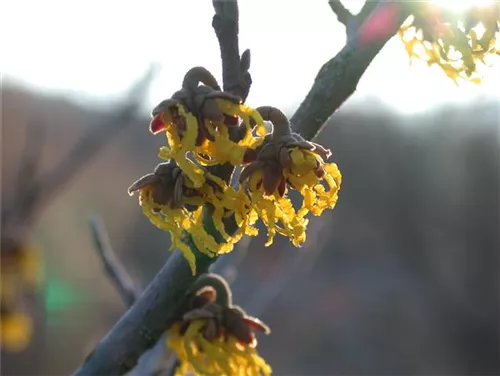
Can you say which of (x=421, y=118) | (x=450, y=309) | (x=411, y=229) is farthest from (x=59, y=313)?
(x=421, y=118)

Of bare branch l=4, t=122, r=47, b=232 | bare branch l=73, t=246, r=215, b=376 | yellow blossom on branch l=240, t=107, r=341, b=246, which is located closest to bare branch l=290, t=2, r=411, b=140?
yellow blossom on branch l=240, t=107, r=341, b=246

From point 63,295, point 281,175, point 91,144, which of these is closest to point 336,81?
point 281,175

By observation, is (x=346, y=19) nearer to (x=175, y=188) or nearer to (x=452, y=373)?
(x=175, y=188)

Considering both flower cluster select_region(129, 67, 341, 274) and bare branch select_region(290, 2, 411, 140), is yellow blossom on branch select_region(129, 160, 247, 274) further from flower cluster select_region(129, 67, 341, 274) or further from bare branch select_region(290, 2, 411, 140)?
bare branch select_region(290, 2, 411, 140)

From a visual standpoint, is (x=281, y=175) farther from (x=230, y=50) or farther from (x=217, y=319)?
(x=217, y=319)

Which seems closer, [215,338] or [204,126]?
[204,126]

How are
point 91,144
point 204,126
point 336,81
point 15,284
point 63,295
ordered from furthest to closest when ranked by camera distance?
point 63,295 < point 15,284 < point 91,144 < point 336,81 < point 204,126

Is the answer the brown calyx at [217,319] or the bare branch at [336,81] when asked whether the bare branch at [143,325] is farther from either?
the bare branch at [336,81]
